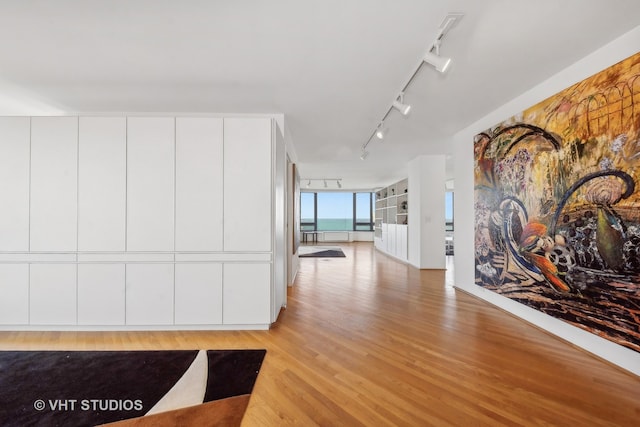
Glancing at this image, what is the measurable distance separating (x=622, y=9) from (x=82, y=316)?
5.66 metres

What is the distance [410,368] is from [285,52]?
9.78 ft

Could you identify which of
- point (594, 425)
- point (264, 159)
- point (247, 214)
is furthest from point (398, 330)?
point (264, 159)

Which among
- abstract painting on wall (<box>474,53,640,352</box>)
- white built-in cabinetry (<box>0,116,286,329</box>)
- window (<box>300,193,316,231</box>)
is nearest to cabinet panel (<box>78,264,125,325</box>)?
white built-in cabinetry (<box>0,116,286,329</box>)

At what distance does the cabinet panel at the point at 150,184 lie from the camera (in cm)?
297

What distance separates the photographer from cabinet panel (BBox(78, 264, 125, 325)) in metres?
2.92

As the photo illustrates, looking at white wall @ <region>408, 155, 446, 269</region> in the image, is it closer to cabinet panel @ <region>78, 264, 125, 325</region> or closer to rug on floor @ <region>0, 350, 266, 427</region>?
rug on floor @ <region>0, 350, 266, 427</region>

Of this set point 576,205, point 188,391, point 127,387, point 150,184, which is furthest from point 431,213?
point 127,387

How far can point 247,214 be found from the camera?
303cm

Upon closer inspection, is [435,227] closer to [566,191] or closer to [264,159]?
[566,191]

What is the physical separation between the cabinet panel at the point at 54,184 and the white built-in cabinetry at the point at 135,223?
1 cm

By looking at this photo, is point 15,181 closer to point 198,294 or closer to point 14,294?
point 14,294

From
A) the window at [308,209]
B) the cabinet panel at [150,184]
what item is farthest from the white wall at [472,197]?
the window at [308,209]

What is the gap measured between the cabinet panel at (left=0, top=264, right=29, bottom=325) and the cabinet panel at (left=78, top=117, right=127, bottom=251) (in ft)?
2.41

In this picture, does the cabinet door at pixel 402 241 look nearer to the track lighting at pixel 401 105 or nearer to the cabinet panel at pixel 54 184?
the track lighting at pixel 401 105
